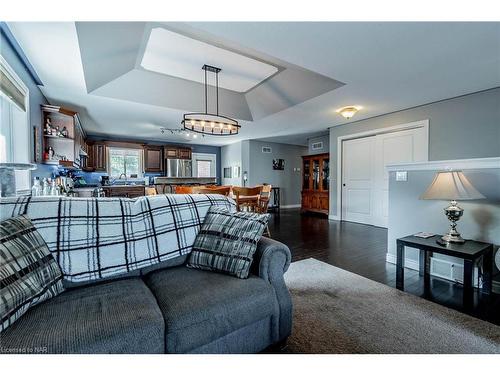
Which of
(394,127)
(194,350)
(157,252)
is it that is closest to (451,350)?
(194,350)

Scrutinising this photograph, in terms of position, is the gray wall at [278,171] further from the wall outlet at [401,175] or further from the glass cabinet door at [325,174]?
the wall outlet at [401,175]

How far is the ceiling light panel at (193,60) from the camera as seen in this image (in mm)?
2941

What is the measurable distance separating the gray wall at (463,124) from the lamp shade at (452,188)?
218 centimetres

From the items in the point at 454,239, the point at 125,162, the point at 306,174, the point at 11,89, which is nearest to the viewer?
the point at 454,239

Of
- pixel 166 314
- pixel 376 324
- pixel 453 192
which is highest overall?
pixel 453 192

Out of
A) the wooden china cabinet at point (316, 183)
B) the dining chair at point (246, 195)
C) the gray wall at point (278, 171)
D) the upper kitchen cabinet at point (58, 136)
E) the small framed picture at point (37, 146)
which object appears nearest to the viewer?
the small framed picture at point (37, 146)

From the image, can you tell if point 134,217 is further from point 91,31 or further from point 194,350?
point 91,31

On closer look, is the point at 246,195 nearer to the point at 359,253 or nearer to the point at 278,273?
the point at 359,253

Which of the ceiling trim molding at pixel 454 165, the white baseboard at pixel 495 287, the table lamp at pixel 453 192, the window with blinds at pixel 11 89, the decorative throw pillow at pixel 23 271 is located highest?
the window with blinds at pixel 11 89

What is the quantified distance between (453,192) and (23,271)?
9.51 ft

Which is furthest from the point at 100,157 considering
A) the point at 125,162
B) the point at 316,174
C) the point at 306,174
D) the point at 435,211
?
the point at 435,211

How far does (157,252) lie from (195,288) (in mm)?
443

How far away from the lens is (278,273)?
1.41 meters

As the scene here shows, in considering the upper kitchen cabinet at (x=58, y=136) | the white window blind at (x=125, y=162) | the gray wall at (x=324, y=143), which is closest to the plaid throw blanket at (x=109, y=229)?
the upper kitchen cabinet at (x=58, y=136)
